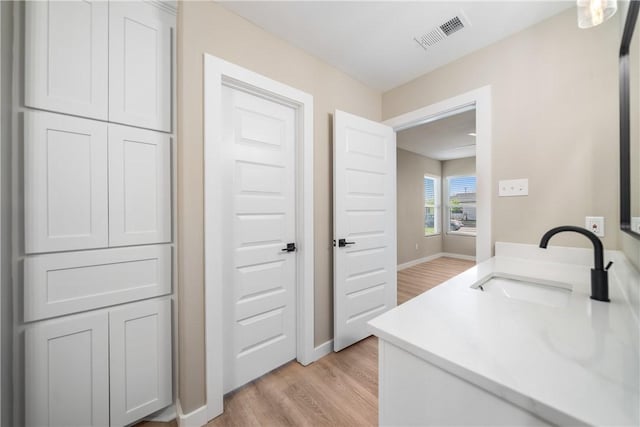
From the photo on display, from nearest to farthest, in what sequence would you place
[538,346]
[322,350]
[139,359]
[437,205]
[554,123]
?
[538,346] < [139,359] < [554,123] < [322,350] < [437,205]

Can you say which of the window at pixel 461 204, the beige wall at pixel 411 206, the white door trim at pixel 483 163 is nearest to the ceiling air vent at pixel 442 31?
the white door trim at pixel 483 163

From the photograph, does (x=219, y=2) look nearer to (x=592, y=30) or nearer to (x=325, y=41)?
(x=325, y=41)

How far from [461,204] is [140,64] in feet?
21.9

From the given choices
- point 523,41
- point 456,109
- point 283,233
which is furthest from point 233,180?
point 523,41

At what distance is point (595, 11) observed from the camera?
38.4 inches

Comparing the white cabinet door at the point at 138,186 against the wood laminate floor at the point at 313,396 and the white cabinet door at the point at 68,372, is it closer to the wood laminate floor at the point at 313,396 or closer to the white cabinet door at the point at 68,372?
the white cabinet door at the point at 68,372

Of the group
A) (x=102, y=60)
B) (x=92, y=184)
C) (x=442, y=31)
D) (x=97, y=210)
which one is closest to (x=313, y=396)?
(x=97, y=210)

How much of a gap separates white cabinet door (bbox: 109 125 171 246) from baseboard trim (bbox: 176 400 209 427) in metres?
0.99

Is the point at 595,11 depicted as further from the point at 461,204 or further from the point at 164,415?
the point at 461,204

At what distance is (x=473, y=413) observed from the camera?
53cm

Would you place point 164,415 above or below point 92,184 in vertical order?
below

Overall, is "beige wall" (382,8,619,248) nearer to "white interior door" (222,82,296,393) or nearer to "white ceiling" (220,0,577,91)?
"white ceiling" (220,0,577,91)

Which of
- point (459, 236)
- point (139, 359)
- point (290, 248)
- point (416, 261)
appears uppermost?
point (290, 248)

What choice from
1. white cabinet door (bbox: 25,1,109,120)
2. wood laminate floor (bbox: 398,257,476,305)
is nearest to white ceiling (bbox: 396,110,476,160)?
wood laminate floor (bbox: 398,257,476,305)
